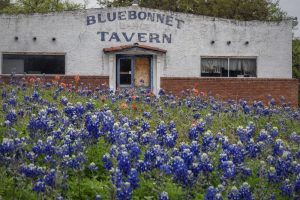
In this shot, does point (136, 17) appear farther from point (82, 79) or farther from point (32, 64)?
point (32, 64)

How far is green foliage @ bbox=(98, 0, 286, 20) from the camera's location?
37.2 m

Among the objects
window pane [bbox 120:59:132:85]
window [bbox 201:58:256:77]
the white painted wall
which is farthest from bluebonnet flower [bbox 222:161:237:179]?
window [bbox 201:58:256:77]

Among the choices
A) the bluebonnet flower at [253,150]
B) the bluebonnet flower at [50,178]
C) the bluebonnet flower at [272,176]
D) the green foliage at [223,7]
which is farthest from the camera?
the green foliage at [223,7]

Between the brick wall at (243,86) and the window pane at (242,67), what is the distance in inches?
29.2

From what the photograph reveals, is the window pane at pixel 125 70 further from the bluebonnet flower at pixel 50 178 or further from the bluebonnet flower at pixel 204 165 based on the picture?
the bluebonnet flower at pixel 50 178

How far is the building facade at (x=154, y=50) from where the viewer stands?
20500 mm

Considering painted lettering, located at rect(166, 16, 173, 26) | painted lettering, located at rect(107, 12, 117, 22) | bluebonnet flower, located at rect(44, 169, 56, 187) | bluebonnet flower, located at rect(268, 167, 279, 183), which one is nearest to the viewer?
bluebonnet flower, located at rect(44, 169, 56, 187)

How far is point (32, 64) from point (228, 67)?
794 centimetres

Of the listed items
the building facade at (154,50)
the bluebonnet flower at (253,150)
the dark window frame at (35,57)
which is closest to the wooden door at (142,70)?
the building facade at (154,50)

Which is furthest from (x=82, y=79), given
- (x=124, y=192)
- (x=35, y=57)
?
(x=124, y=192)

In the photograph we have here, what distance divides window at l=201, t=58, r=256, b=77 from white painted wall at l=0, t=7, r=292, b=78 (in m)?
0.31

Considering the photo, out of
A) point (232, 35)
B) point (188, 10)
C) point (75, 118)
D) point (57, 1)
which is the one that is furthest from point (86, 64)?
point (57, 1)

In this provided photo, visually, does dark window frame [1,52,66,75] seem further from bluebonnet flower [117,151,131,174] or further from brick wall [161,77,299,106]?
bluebonnet flower [117,151,131,174]

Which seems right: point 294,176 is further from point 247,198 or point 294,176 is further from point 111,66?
point 111,66
